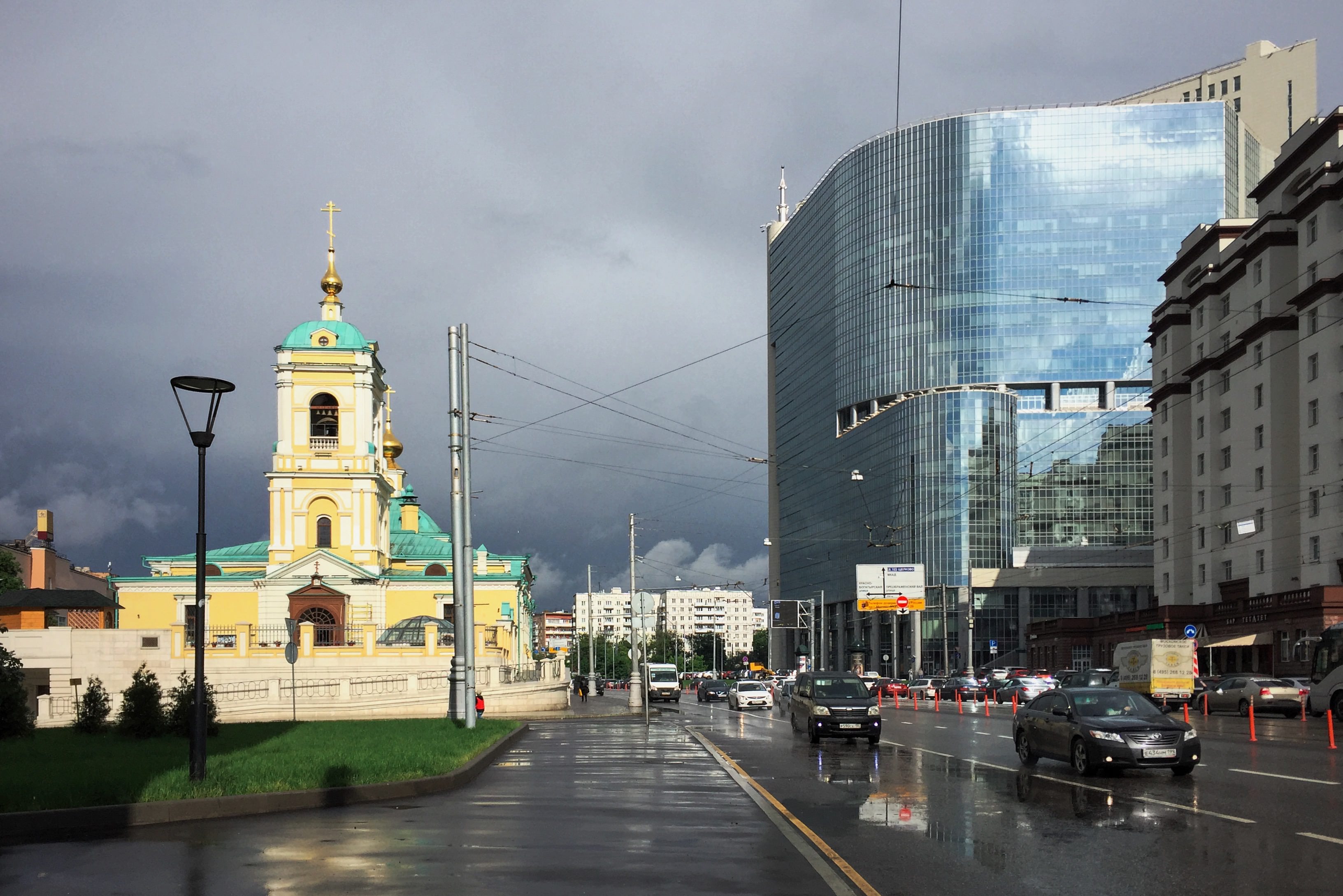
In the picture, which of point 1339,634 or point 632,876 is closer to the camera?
point 632,876

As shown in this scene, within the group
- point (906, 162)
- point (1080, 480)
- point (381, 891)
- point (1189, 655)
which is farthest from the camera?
point (906, 162)

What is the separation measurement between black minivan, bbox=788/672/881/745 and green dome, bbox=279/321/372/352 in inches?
1791

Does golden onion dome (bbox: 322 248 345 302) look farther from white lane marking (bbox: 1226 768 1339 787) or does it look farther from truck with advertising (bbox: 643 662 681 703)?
white lane marking (bbox: 1226 768 1339 787)

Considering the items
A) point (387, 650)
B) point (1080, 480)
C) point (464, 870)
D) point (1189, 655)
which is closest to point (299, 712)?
point (387, 650)

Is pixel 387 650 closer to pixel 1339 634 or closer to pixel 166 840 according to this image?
pixel 1339 634

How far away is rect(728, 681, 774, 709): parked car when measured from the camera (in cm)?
5997

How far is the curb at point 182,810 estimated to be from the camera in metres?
13.5

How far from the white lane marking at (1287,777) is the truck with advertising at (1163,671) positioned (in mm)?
28472

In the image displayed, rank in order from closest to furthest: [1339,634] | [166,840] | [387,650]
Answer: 1. [166,840]
2. [1339,634]
3. [387,650]

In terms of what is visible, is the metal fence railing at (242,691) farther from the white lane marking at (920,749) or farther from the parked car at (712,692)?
the parked car at (712,692)

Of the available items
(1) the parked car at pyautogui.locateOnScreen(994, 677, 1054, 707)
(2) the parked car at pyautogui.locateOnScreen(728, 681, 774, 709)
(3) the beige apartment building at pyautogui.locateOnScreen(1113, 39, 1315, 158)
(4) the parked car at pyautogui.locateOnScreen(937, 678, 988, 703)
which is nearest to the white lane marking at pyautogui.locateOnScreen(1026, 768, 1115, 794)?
(1) the parked car at pyautogui.locateOnScreen(994, 677, 1054, 707)

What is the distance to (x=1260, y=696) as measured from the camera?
43.1 metres

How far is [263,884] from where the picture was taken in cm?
1027

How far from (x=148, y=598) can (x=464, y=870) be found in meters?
71.5
